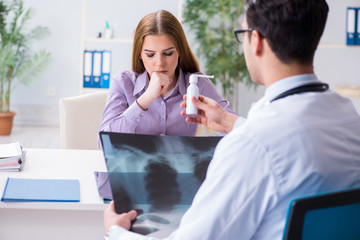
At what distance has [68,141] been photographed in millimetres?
2283

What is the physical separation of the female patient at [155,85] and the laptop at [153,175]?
0.55m

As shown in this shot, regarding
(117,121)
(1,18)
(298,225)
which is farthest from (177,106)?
(1,18)

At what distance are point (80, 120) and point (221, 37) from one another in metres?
2.94

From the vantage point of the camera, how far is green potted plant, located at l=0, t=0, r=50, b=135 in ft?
16.7

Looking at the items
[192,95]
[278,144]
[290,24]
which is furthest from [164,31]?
[278,144]

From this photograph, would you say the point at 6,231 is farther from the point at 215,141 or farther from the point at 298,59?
the point at 298,59

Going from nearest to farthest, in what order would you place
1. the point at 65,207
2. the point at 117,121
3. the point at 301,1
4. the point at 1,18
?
the point at 301,1
the point at 65,207
the point at 117,121
the point at 1,18

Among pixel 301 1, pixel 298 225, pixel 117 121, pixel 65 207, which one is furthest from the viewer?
pixel 117 121

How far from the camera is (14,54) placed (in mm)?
5156

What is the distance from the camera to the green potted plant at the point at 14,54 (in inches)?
201

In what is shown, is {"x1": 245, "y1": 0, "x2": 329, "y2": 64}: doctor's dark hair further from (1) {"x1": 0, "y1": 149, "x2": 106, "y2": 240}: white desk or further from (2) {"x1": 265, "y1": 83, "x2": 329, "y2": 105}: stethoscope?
(1) {"x1": 0, "y1": 149, "x2": 106, "y2": 240}: white desk

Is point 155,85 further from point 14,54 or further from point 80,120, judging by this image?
point 14,54

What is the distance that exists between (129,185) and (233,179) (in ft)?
1.68

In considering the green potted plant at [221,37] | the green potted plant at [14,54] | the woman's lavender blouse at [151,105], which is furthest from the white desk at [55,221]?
the green potted plant at [14,54]
